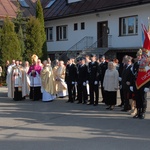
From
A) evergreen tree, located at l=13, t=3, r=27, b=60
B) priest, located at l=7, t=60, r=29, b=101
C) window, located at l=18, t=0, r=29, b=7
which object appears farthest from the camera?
window, located at l=18, t=0, r=29, b=7

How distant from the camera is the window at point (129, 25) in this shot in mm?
22400

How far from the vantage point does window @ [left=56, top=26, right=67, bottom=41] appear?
2936cm

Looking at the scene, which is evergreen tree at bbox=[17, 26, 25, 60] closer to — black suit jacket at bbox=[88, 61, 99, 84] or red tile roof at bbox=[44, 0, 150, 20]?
red tile roof at bbox=[44, 0, 150, 20]

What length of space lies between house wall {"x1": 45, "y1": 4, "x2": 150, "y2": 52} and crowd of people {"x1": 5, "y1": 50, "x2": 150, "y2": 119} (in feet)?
30.5

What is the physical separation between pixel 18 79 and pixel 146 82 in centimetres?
700

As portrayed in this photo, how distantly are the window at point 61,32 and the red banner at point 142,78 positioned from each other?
2085 cm

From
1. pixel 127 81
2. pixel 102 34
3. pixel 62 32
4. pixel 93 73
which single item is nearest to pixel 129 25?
pixel 102 34

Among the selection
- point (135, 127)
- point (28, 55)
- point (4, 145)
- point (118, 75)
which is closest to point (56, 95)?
point (118, 75)

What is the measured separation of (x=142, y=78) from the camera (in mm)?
9016

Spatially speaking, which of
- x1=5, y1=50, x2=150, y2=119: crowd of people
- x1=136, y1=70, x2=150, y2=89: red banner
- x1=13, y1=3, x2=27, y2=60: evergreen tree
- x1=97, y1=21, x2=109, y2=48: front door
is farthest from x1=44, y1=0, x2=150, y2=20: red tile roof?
x1=136, y1=70, x2=150, y2=89: red banner

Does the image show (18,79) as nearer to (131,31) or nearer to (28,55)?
(28,55)

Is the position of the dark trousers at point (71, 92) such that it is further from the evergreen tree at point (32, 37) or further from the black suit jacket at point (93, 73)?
the evergreen tree at point (32, 37)

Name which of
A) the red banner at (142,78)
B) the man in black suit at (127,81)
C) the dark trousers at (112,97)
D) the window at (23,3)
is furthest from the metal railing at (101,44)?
the red banner at (142,78)

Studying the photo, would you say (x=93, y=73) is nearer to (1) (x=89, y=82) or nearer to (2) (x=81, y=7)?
(1) (x=89, y=82)
